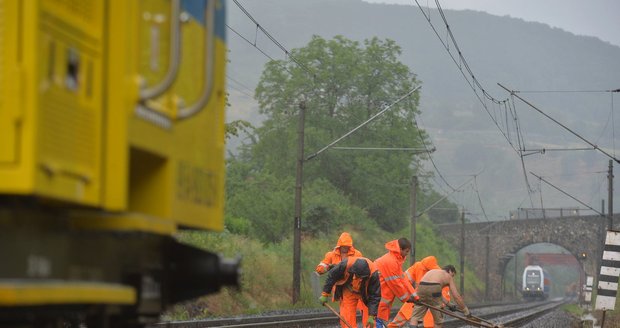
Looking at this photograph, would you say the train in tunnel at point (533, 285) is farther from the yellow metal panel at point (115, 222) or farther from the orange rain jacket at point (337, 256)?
the yellow metal panel at point (115, 222)

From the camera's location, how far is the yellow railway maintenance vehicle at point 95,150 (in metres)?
4.78

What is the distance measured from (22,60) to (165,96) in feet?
4.66

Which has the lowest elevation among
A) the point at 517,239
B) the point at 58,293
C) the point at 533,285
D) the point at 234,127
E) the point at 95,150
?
the point at 533,285

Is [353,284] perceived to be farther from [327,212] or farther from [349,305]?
[327,212]

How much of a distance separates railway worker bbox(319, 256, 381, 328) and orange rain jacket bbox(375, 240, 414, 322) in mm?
342

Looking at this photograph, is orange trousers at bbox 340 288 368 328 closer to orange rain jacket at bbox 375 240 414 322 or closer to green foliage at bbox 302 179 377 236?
orange rain jacket at bbox 375 240 414 322

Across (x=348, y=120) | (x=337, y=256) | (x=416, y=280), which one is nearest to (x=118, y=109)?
(x=337, y=256)

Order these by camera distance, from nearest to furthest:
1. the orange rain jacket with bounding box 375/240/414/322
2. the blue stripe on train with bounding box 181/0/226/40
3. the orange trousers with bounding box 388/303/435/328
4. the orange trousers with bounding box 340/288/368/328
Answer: the blue stripe on train with bounding box 181/0/226/40
the orange trousers with bounding box 340/288/368/328
the orange rain jacket with bounding box 375/240/414/322
the orange trousers with bounding box 388/303/435/328

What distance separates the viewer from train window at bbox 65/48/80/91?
5.21 meters

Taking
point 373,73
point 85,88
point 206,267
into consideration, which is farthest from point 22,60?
point 373,73

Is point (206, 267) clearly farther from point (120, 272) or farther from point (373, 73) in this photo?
point (373, 73)

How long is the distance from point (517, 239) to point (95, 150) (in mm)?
105208

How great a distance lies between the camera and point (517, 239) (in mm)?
108625

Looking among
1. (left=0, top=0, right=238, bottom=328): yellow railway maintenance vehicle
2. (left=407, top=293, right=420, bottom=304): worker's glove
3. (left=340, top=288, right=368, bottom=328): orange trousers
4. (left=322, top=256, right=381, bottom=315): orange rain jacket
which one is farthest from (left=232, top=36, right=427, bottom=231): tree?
(left=0, top=0, right=238, bottom=328): yellow railway maintenance vehicle
